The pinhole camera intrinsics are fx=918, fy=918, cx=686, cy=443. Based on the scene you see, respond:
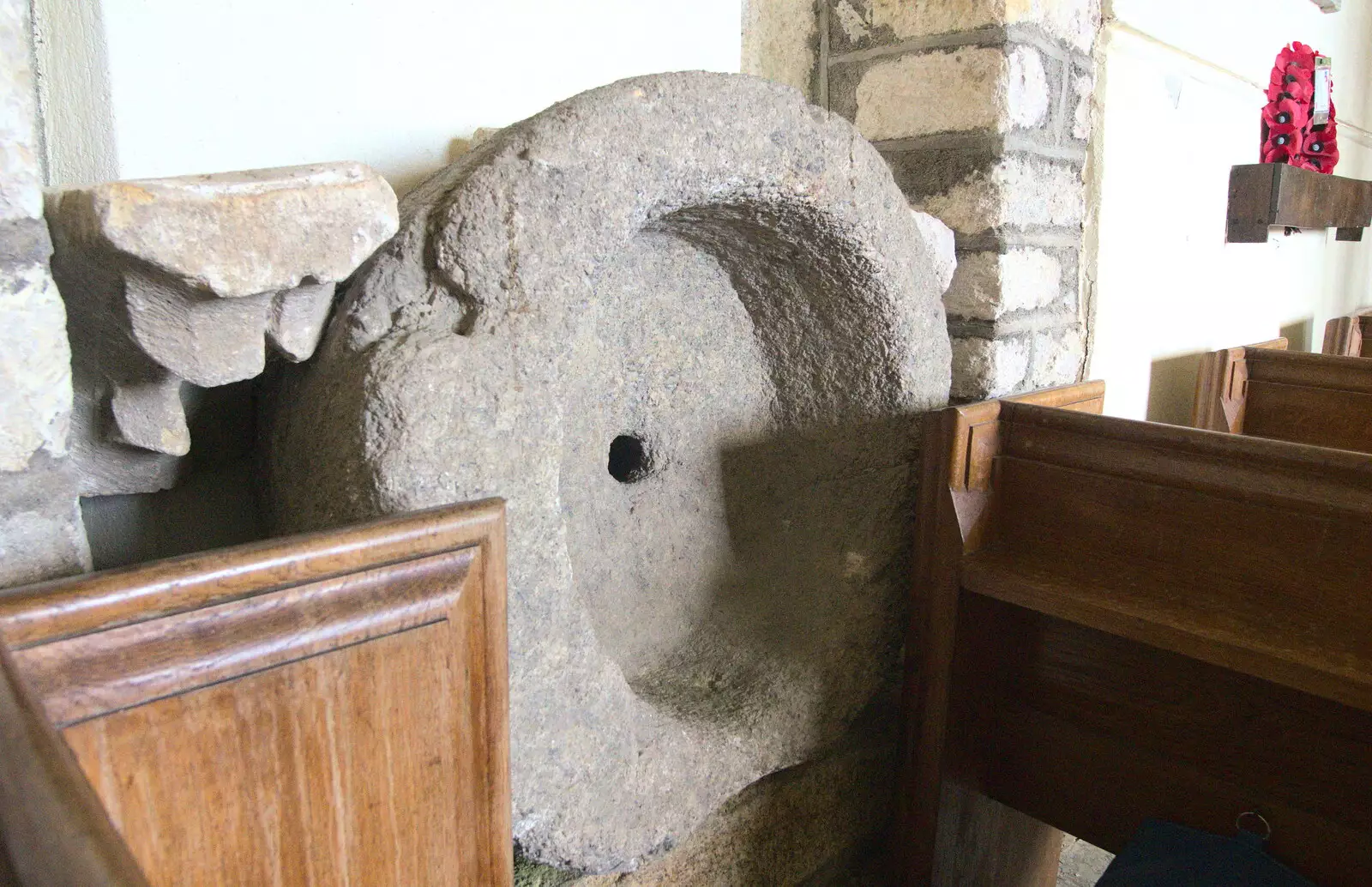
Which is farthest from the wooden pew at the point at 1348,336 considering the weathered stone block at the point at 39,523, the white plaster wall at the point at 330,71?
the weathered stone block at the point at 39,523

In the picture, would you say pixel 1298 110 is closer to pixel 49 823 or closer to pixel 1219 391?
pixel 1219 391

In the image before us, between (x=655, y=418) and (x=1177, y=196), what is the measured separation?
1.62 metres

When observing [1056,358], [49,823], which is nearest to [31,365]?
[49,823]

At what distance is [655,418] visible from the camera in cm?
135

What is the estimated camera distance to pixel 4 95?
0.64 m

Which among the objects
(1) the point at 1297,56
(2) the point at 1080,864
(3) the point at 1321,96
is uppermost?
(1) the point at 1297,56

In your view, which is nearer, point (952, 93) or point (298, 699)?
point (298, 699)

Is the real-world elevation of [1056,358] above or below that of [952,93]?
below

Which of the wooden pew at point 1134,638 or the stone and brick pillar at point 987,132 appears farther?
the stone and brick pillar at point 987,132

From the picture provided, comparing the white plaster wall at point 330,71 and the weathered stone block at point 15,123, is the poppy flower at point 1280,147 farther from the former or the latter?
the weathered stone block at point 15,123

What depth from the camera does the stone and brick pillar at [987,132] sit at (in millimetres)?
1553

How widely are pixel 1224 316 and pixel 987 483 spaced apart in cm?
166

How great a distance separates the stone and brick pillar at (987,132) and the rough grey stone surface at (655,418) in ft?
0.63

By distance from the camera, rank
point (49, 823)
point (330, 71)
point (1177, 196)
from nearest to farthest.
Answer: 1. point (49, 823)
2. point (330, 71)
3. point (1177, 196)
